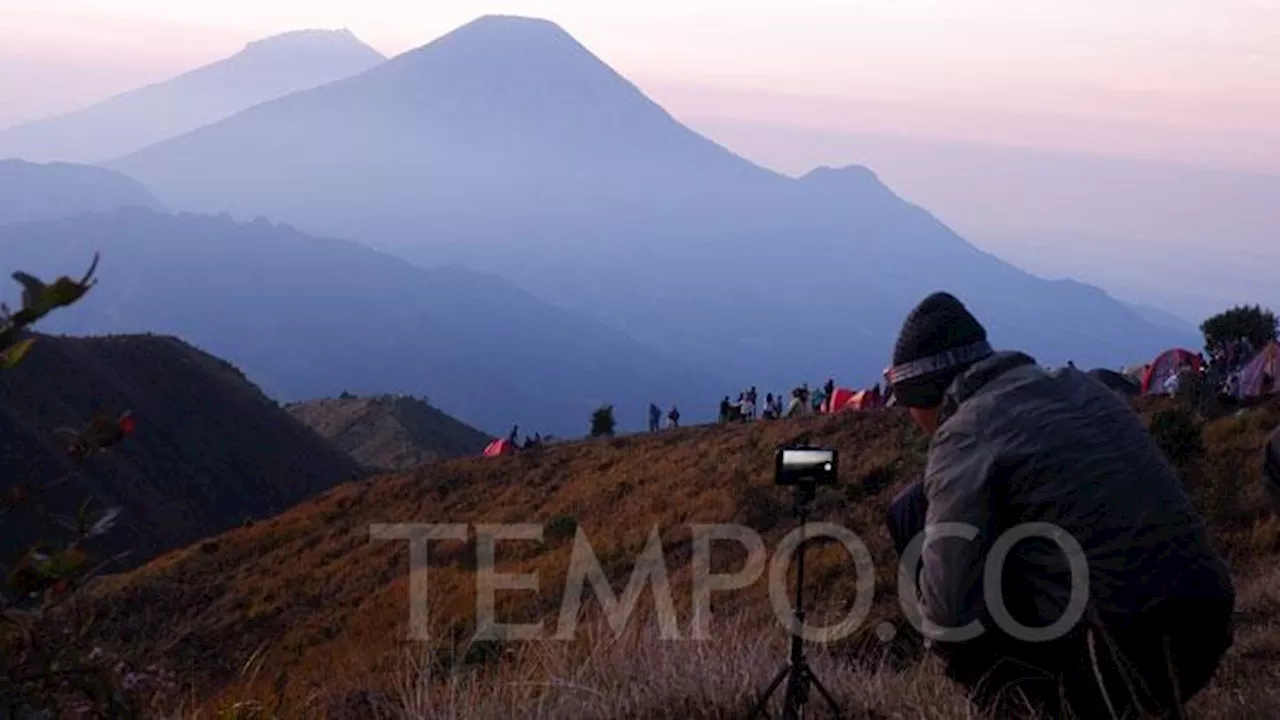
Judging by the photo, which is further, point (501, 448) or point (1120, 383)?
point (501, 448)

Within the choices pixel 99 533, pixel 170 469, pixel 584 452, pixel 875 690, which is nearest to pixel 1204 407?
pixel 584 452

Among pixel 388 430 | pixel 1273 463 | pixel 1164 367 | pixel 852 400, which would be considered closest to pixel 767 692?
pixel 1273 463

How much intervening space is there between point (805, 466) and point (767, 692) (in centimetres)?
71

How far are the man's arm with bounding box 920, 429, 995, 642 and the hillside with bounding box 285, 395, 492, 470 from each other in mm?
59005

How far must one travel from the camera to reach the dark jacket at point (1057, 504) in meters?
2.94

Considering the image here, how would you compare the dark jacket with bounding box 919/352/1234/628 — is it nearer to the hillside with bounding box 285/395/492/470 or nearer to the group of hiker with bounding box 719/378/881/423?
the group of hiker with bounding box 719/378/881/423

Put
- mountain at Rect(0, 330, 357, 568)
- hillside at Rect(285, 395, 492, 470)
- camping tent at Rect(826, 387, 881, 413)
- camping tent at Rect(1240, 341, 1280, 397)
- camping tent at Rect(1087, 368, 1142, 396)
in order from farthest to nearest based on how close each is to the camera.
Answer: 1. hillside at Rect(285, 395, 492, 470)
2. mountain at Rect(0, 330, 357, 568)
3. camping tent at Rect(826, 387, 881, 413)
4. camping tent at Rect(1087, 368, 1142, 396)
5. camping tent at Rect(1240, 341, 1280, 397)

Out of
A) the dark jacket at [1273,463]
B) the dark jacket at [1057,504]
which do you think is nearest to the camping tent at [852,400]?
the dark jacket at [1273,463]

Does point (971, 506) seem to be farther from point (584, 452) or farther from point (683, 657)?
point (584, 452)

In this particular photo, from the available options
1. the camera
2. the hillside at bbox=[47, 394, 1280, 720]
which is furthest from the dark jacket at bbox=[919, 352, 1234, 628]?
the camera

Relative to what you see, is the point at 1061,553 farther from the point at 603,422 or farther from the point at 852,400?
the point at 603,422

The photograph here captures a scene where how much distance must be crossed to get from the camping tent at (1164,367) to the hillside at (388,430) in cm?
3967

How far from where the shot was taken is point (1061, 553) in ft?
9.78

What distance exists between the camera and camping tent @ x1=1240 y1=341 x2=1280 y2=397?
20812 millimetres
